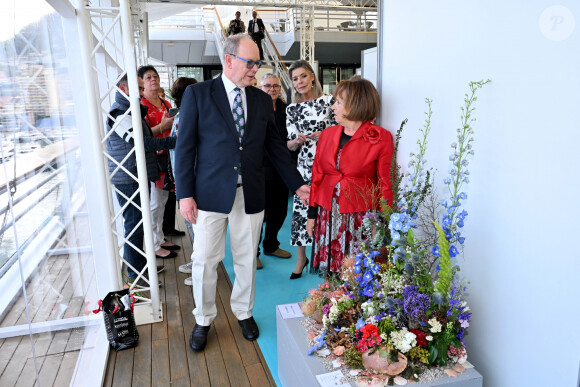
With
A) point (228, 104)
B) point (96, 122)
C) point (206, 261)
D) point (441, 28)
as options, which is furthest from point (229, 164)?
point (441, 28)

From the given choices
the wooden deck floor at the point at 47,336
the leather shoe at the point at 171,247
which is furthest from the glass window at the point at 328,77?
the wooden deck floor at the point at 47,336

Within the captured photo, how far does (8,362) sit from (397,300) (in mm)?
1311

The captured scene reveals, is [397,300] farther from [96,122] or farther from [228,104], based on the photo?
[96,122]

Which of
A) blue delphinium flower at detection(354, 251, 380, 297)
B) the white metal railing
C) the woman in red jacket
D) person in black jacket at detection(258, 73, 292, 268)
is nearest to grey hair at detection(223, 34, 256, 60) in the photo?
the woman in red jacket

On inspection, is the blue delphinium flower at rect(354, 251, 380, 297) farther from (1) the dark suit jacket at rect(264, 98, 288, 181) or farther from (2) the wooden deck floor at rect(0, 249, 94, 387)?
(1) the dark suit jacket at rect(264, 98, 288, 181)

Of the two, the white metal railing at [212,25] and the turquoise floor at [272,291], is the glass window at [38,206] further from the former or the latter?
the white metal railing at [212,25]

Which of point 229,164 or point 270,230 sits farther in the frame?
point 270,230

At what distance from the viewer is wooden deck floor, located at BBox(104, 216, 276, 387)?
2266 mm

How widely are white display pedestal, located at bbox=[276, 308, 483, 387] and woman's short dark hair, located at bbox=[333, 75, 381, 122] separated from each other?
1085 mm

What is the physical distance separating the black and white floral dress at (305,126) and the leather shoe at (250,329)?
734 millimetres

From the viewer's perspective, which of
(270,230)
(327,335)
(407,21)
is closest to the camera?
(327,335)

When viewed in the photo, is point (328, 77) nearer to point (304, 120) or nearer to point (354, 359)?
point (304, 120)

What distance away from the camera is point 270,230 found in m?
4.02

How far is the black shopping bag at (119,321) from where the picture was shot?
2523 millimetres
